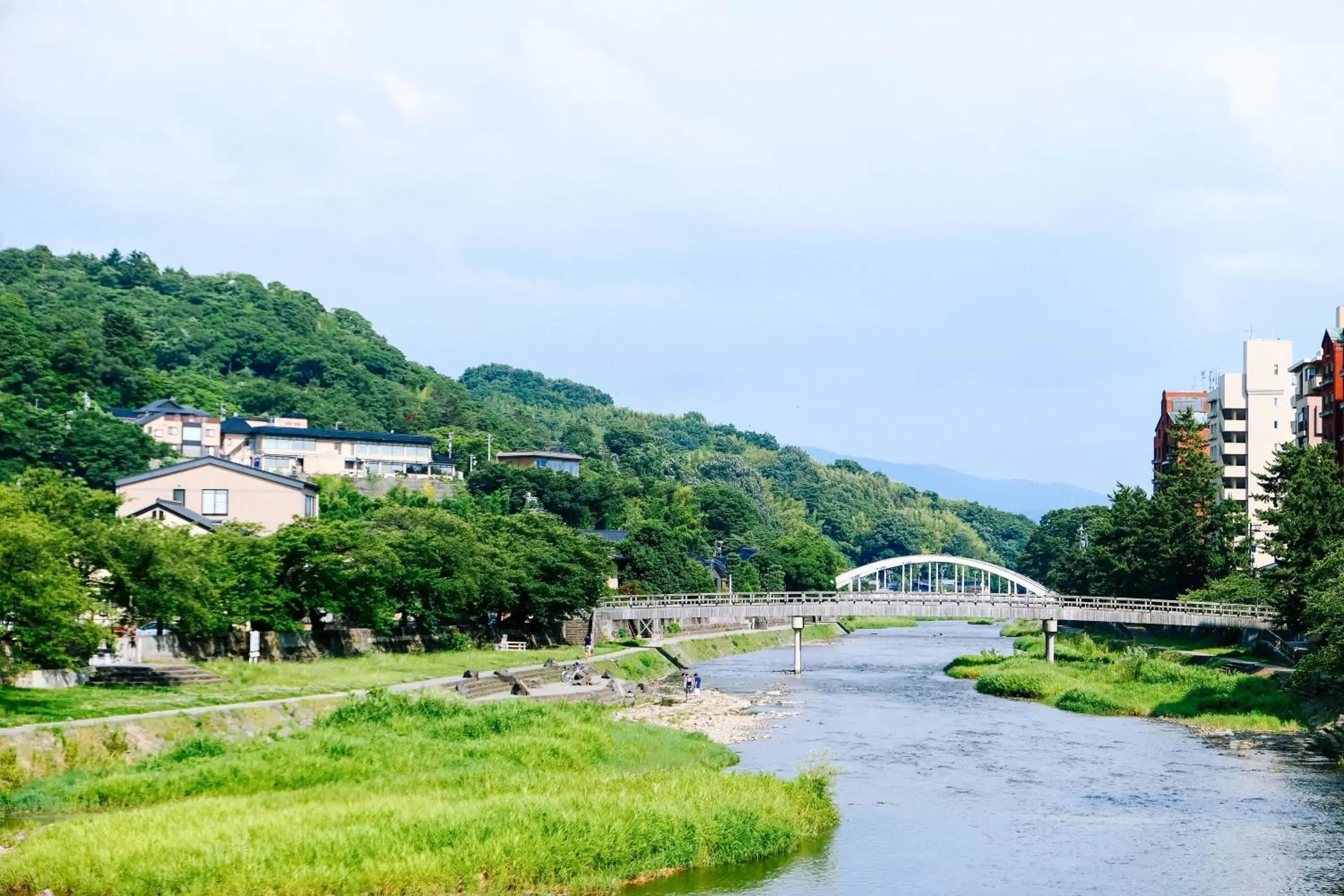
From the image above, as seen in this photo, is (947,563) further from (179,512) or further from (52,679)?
(52,679)

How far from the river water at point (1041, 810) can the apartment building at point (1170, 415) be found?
53646 mm

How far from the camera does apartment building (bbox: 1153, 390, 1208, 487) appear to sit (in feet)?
339

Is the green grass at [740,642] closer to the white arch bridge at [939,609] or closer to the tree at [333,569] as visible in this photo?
the white arch bridge at [939,609]

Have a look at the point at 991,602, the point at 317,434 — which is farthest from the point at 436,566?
the point at 317,434

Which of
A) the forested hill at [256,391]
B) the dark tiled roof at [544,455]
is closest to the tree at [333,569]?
the forested hill at [256,391]

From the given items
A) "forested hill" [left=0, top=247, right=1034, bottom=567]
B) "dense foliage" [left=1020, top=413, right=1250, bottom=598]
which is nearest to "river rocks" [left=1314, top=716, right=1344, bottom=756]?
"dense foliage" [left=1020, top=413, right=1250, bottom=598]

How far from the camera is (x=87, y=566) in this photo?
41.4 m

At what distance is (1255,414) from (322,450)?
71.6 meters

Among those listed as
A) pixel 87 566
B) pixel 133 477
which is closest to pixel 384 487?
pixel 133 477

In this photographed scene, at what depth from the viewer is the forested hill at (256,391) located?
336 feet

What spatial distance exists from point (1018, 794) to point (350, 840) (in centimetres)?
1797

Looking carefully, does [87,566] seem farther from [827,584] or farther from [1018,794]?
[827,584]

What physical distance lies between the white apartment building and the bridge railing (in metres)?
18.7

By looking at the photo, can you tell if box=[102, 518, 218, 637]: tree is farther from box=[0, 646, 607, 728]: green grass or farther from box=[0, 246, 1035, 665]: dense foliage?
box=[0, 646, 607, 728]: green grass
